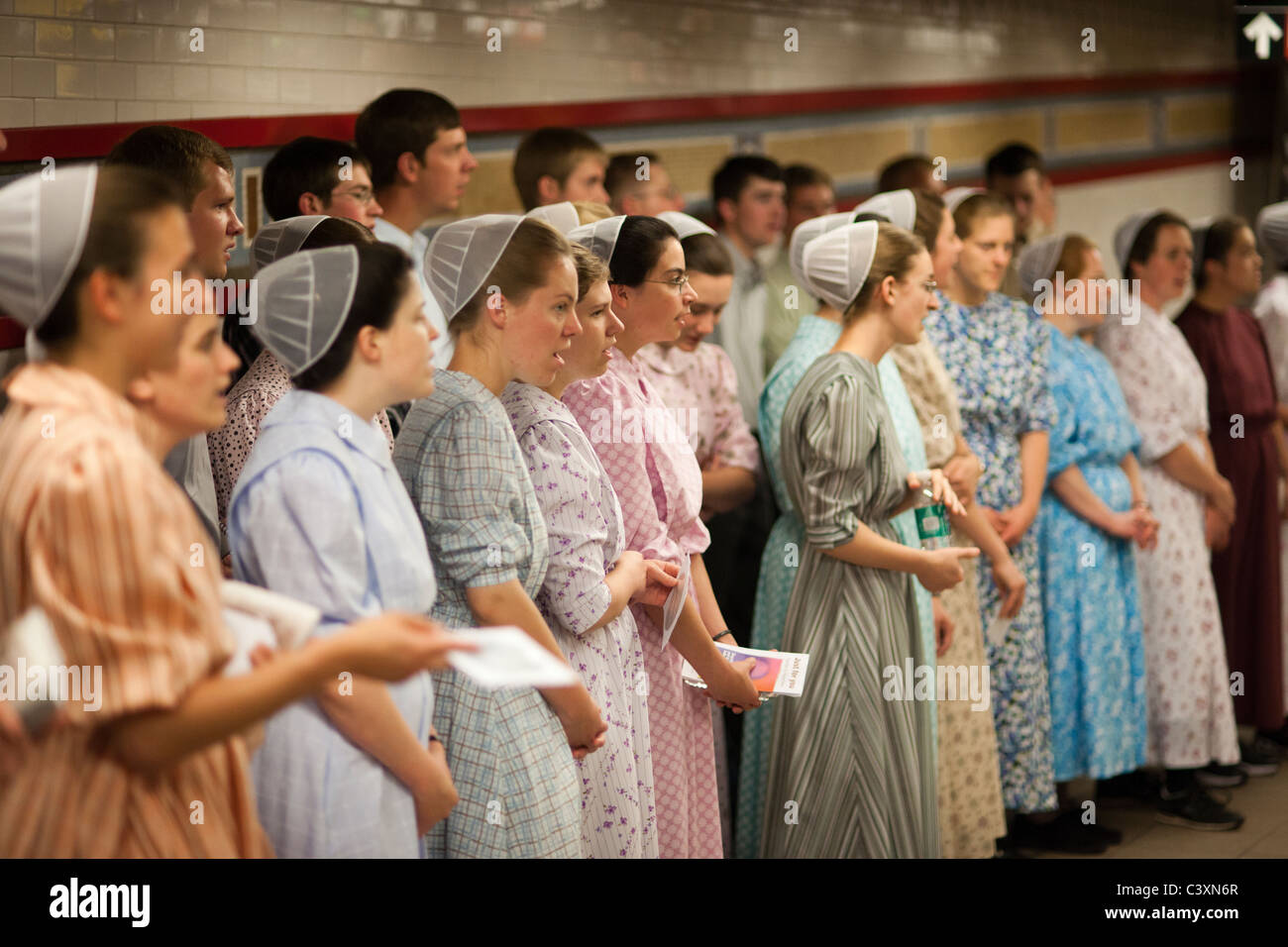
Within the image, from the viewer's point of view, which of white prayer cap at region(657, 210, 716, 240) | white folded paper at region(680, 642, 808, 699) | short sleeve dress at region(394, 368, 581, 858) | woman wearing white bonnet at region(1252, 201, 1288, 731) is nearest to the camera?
short sleeve dress at region(394, 368, 581, 858)

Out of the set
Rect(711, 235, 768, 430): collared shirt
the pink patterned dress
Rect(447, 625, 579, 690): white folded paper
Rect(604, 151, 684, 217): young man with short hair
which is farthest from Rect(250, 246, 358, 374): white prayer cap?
Rect(711, 235, 768, 430): collared shirt

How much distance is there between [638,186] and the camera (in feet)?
16.3

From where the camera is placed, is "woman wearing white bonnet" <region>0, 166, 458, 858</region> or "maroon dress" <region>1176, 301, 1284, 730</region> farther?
"maroon dress" <region>1176, 301, 1284, 730</region>

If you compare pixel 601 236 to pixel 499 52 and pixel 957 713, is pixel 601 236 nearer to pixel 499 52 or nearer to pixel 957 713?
pixel 957 713

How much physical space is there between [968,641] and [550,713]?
6.20 ft

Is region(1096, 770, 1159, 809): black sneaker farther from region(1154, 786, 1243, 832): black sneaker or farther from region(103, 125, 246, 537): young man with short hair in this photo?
region(103, 125, 246, 537): young man with short hair

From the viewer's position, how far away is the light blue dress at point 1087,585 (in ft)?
14.8

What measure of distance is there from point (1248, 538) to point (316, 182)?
3.76 meters

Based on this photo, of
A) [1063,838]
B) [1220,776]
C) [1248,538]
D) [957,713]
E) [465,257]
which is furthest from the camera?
[1248,538]

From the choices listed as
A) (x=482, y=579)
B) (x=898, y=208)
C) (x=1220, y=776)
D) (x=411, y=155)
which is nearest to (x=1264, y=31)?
(x=1220, y=776)

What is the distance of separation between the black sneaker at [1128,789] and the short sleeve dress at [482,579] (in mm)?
3007

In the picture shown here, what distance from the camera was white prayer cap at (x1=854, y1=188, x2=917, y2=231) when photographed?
409 cm

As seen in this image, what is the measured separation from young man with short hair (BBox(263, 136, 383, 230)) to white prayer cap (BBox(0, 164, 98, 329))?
5.66 ft

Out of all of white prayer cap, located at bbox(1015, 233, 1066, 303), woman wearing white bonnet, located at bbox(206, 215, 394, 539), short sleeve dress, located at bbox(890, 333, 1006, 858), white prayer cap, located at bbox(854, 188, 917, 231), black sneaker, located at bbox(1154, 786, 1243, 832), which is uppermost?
white prayer cap, located at bbox(854, 188, 917, 231)
